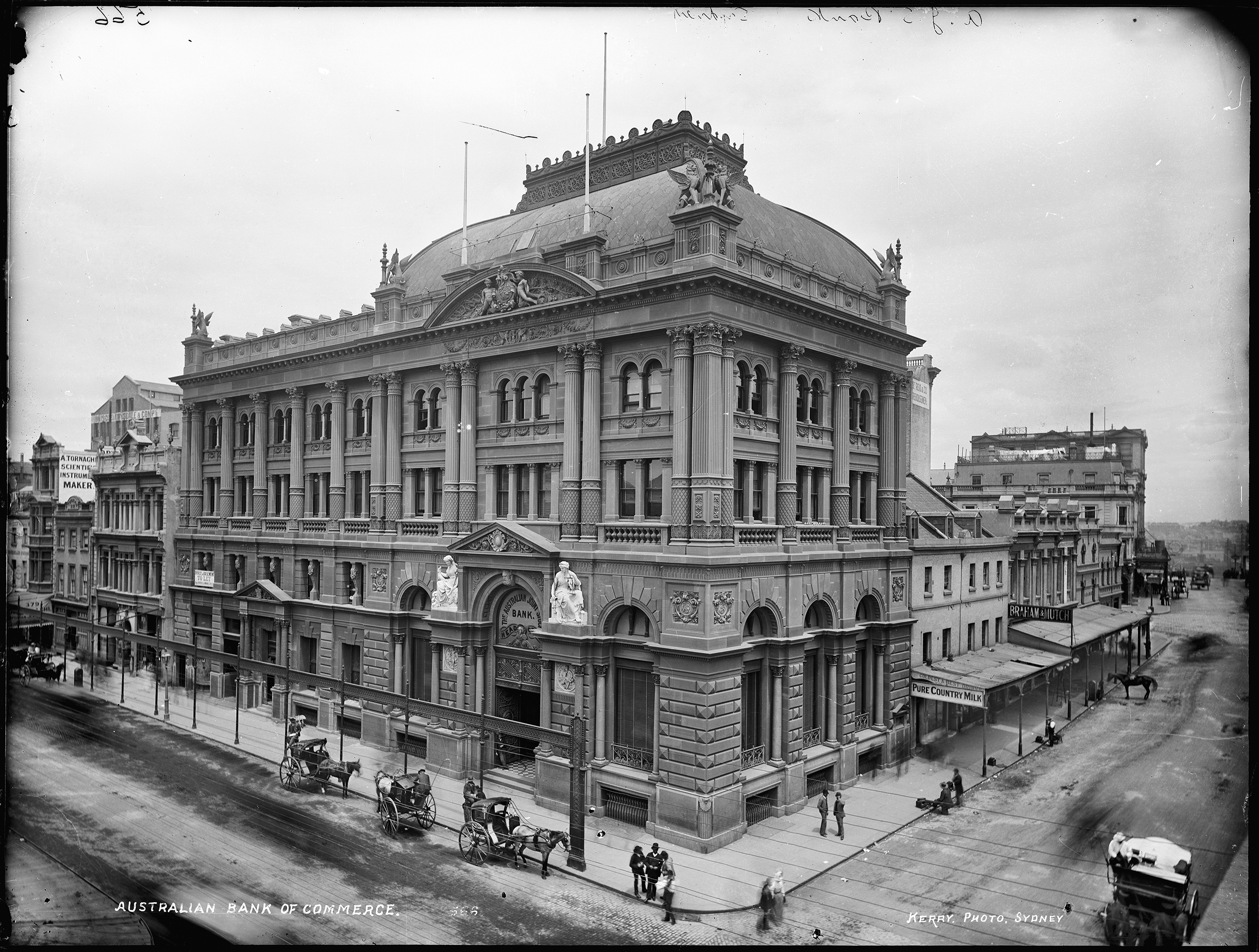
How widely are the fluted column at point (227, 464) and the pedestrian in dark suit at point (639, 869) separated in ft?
107

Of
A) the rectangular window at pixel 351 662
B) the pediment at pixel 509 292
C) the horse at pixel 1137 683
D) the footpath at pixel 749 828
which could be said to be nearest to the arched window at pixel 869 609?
the footpath at pixel 749 828

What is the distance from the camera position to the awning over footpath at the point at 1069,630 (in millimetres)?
40469

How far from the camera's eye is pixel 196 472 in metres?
46.5

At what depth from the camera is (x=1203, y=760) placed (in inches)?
1134

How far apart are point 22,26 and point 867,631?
30.9 metres

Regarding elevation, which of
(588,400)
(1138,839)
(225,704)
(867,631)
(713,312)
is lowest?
(225,704)

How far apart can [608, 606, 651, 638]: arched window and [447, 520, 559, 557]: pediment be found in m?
3.20

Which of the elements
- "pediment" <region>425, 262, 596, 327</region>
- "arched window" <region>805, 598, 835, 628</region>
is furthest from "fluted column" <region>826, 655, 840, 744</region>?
"pediment" <region>425, 262, 596, 327</region>

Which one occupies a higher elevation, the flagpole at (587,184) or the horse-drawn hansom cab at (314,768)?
the flagpole at (587,184)

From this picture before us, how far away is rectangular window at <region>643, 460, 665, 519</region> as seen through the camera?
91.2 feet

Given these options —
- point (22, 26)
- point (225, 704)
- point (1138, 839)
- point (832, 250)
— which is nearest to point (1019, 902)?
point (1138, 839)

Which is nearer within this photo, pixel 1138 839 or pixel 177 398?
pixel 1138 839

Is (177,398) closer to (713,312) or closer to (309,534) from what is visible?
(309,534)

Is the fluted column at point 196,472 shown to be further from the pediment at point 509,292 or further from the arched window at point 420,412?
the pediment at point 509,292
